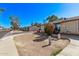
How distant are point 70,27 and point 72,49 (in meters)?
0.68

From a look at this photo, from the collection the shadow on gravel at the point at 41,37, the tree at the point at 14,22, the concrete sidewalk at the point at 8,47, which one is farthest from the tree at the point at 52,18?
the concrete sidewalk at the point at 8,47

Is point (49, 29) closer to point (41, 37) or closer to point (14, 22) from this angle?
point (41, 37)

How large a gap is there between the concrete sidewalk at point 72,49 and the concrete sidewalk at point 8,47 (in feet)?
4.06

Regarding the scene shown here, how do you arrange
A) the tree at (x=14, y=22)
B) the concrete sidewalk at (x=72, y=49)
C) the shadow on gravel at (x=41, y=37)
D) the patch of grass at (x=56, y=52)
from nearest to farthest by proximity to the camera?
the concrete sidewalk at (x=72, y=49)
the patch of grass at (x=56, y=52)
the tree at (x=14, y=22)
the shadow on gravel at (x=41, y=37)

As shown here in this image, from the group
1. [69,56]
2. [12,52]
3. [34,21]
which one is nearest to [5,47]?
[12,52]

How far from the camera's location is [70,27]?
7863 mm

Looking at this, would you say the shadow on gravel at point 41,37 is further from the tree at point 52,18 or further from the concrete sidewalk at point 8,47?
the concrete sidewalk at point 8,47

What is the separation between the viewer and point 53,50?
7.59 meters

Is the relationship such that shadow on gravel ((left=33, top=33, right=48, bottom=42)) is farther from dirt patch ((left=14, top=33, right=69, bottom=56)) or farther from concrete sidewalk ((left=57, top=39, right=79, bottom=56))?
concrete sidewalk ((left=57, top=39, right=79, bottom=56))

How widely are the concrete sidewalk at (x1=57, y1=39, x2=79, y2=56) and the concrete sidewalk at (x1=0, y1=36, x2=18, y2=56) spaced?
124cm

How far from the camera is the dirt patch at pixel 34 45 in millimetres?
7570

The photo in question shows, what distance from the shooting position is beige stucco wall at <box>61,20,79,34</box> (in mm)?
7769

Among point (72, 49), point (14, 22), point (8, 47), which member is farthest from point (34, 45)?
point (72, 49)

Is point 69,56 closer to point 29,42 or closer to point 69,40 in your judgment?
point 69,40
